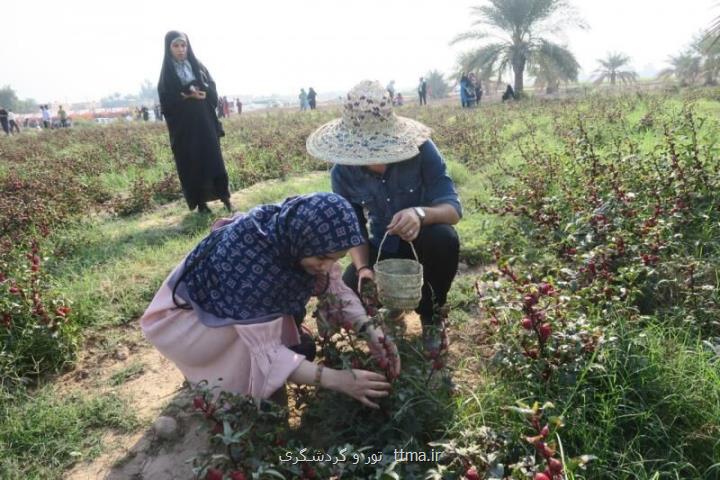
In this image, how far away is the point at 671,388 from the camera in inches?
66.3

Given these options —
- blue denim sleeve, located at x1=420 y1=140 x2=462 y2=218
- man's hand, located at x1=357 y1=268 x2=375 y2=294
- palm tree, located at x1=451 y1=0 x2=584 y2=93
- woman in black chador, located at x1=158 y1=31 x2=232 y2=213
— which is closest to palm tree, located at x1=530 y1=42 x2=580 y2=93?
palm tree, located at x1=451 y1=0 x2=584 y2=93

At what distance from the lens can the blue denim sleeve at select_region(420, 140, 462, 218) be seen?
7.94ft

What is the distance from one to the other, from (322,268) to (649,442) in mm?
1208

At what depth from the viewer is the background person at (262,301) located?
160 cm

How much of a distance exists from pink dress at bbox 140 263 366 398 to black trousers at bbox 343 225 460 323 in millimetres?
529

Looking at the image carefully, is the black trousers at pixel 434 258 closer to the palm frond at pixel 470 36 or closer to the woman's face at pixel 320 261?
the woman's face at pixel 320 261

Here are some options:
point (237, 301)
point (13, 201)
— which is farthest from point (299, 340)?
point (13, 201)

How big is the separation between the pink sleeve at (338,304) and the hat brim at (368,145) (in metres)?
0.49

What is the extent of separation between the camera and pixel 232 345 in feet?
6.04

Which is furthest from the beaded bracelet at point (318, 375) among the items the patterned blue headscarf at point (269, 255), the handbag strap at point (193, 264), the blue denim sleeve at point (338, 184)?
the blue denim sleeve at point (338, 184)

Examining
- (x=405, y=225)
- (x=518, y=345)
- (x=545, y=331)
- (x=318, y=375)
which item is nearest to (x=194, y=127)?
(x=405, y=225)

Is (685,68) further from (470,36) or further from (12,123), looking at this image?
(12,123)

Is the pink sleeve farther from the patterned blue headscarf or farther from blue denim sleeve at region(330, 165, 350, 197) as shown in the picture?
blue denim sleeve at region(330, 165, 350, 197)

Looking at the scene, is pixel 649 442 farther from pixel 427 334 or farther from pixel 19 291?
pixel 19 291
